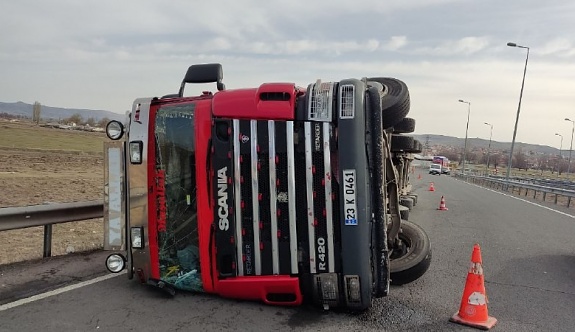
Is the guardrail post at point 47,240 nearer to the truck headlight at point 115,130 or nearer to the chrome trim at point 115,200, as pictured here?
the chrome trim at point 115,200

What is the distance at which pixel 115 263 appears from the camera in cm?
449

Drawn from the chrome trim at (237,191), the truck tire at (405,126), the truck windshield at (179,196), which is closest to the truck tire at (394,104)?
the chrome trim at (237,191)

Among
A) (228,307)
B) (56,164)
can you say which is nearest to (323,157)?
(228,307)

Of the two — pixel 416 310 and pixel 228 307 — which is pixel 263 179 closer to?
pixel 228 307

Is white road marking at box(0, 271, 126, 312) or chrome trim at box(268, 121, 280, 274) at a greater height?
chrome trim at box(268, 121, 280, 274)

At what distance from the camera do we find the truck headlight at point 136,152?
4.33 meters

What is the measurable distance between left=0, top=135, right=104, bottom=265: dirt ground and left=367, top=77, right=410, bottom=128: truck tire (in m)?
4.35

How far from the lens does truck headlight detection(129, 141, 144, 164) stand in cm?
433

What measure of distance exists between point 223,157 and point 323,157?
0.85 m

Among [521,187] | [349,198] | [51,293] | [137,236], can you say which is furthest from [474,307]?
[521,187]

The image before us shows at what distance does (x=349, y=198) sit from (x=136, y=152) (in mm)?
1910

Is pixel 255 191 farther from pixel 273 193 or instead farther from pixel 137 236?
pixel 137 236

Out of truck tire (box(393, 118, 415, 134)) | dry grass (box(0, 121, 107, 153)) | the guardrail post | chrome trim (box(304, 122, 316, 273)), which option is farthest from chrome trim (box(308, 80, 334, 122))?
dry grass (box(0, 121, 107, 153))

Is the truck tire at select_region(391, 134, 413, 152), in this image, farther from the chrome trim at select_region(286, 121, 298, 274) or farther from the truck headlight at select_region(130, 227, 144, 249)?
the truck headlight at select_region(130, 227, 144, 249)
